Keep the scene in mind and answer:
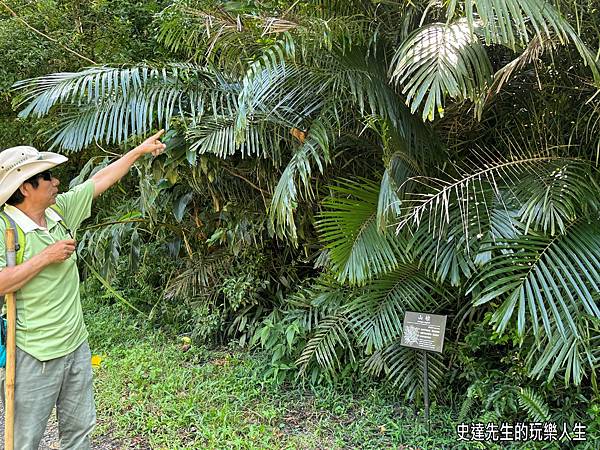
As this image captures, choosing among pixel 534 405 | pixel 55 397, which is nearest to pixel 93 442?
pixel 55 397

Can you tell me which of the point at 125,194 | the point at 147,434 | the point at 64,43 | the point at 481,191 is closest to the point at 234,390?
the point at 147,434

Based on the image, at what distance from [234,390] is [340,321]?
2.59 feet

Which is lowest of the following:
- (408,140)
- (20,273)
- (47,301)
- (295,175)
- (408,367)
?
(408,367)

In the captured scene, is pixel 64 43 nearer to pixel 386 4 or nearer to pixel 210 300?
pixel 210 300

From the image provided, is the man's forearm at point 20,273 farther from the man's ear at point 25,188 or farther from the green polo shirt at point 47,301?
the man's ear at point 25,188

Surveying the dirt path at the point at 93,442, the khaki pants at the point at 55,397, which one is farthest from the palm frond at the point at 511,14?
the dirt path at the point at 93,442

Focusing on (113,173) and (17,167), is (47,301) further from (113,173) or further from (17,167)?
(113,173)

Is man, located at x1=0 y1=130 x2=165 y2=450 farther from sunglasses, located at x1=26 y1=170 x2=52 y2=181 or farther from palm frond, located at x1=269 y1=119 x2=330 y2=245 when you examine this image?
palm frond, located at x1=269 y1=119 x2=330 y2=245

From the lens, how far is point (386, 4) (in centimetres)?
249

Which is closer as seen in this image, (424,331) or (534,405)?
(534,405)

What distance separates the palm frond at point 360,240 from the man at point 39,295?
115cm

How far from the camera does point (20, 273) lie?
65.3 inches

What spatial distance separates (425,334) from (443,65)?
4.20 feet

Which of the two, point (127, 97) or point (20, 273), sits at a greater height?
point (127, 97)
